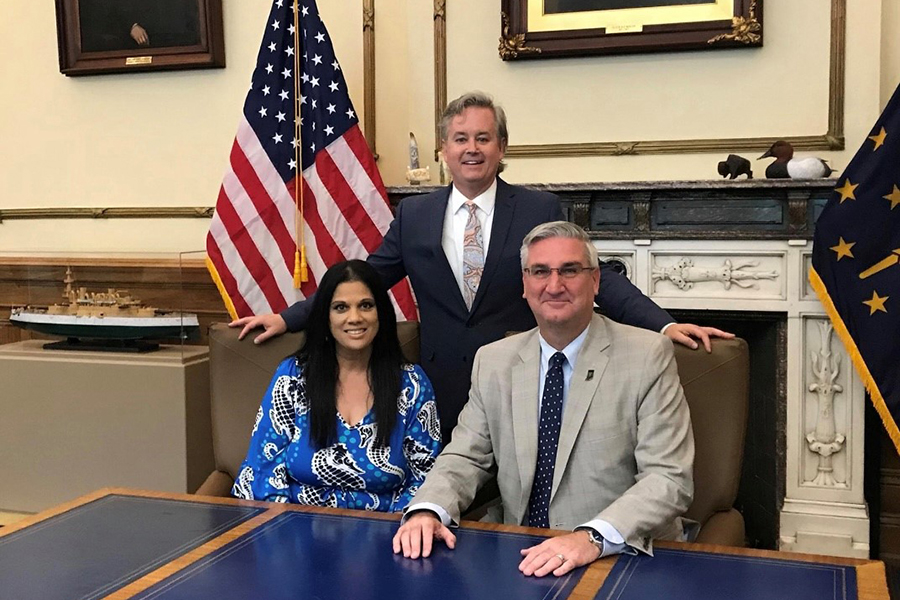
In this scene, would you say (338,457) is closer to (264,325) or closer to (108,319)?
(264,325)

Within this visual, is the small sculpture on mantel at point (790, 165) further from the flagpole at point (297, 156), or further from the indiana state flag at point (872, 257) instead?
the flagpole at point (297, 156)

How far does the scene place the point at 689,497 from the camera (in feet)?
6.18

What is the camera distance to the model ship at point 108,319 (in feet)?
12.4

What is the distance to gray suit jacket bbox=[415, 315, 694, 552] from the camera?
1923 mm

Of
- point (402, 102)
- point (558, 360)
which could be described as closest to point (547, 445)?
point (558, 360)

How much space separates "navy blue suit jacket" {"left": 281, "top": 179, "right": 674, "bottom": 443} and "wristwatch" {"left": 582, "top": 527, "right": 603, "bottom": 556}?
3.48 feet

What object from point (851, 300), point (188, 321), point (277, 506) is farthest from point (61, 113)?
point (851, 300)

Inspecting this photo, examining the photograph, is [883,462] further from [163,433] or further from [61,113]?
[61,113]

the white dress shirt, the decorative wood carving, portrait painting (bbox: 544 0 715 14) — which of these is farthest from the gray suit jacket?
portrait painting (bbox: 544 0 715 14)

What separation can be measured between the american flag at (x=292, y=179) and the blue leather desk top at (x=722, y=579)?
8.06 feet

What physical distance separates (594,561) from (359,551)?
410 mm

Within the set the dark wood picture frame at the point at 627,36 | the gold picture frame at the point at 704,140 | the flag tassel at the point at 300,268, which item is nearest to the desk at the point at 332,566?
the flag tassel at the point at 300,268

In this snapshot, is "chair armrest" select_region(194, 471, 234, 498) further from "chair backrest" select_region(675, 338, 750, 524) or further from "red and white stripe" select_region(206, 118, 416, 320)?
"red and white stripe" select_region(206, 118, 416, 320)

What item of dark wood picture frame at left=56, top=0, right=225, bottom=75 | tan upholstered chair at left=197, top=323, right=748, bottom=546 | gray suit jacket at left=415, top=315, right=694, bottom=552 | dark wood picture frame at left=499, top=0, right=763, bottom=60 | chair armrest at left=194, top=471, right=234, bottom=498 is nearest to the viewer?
gray suit jacket at left=415, top=315, right=694, bottom=552
